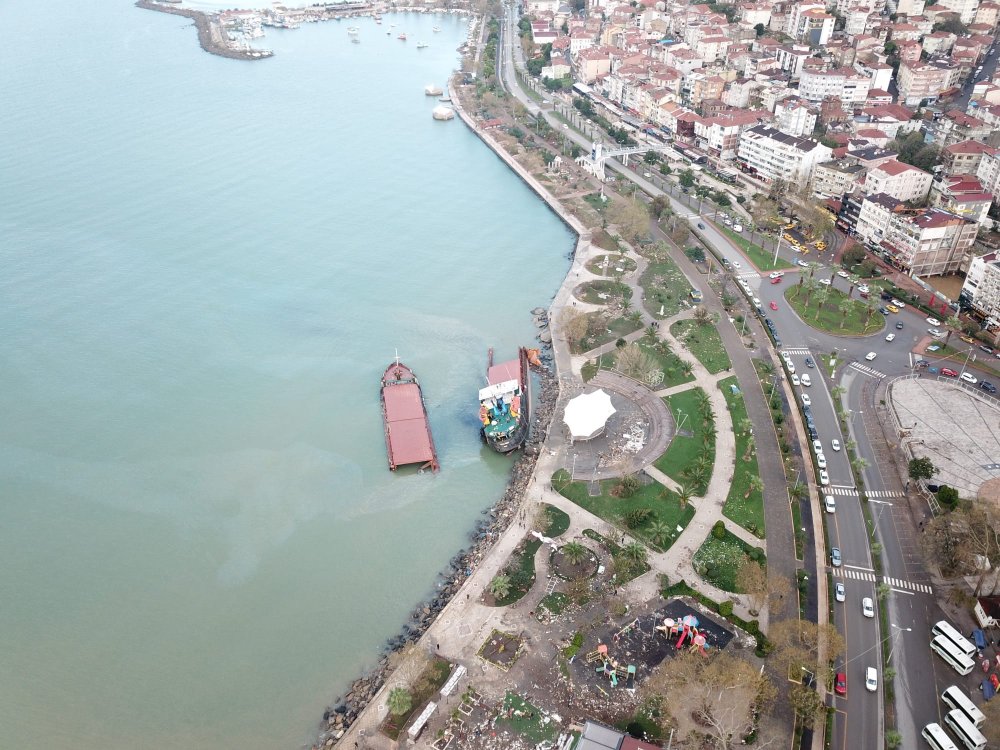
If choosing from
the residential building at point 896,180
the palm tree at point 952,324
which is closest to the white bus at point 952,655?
the palm tree at point 952,324

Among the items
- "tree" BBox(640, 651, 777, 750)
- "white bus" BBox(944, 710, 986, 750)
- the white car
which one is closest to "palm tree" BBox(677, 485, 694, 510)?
"tree" BBox(640, 651, 777, 750)

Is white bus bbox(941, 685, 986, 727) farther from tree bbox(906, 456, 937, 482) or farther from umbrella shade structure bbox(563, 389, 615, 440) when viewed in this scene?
umbrella shade structure bbox(563, 389, 615, 440)

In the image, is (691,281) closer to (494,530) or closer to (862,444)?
(862,444)

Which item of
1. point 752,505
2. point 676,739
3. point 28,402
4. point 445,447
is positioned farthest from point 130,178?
point 676,739

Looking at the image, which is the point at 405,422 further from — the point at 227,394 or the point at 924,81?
the point at 924,81

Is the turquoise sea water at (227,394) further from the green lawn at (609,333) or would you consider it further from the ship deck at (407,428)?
the green lawn at (609,333)

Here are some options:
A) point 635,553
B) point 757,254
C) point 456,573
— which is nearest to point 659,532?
point 635,553
